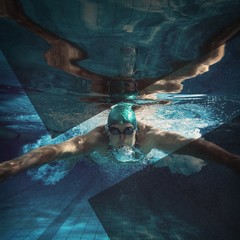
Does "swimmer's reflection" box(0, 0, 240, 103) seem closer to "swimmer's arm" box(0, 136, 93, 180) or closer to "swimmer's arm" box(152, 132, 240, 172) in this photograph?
"swimmer's arm" box(152, 132, 240, 172)

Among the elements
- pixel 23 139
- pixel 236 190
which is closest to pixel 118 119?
pixel 236 190

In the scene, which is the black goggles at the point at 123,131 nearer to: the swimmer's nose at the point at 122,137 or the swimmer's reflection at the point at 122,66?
the swimmer's nose at the point at 122,137

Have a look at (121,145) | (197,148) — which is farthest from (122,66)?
(197,148)

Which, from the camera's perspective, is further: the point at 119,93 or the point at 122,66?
the point at 119,93

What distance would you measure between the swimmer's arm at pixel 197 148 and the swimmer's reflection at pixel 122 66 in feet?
6.44

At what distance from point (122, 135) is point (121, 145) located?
1.20ft

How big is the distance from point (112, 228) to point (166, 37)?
861cm

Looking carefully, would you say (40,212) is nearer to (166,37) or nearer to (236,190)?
(166,37)

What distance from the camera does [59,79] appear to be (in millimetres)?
8203
